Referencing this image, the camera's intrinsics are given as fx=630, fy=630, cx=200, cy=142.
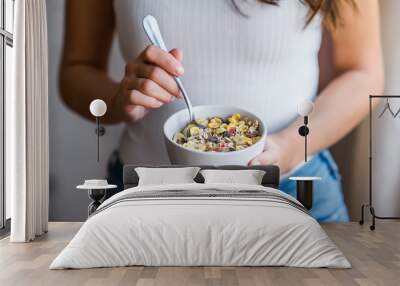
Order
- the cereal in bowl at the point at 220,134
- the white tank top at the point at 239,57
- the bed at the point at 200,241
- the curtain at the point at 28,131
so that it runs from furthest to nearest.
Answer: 1. the white tank top at the point at 239,57
2. the cereal in bowl at the point at 220,134
3. the curtain at the point at 28,131
4. the bed at the point at 200,241

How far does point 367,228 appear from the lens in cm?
744

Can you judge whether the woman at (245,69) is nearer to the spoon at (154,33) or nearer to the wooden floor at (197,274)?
the spoon at (154,33)

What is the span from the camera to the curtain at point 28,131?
6215 mm

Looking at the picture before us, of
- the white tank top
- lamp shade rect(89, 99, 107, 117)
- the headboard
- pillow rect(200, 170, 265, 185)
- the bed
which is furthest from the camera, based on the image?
the white tank top

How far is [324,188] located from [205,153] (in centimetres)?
160

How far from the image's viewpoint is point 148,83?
25.9 ft

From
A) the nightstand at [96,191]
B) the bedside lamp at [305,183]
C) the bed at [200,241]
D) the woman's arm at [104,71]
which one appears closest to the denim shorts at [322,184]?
the bedside lamp at [305,183]

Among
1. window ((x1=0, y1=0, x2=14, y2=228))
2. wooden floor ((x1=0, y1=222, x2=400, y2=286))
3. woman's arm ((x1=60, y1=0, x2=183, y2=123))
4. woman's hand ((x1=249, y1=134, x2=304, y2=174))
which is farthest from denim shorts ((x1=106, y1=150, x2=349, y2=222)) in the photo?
wooden floor ((x1=0, y1=222, x2=400, y2=286))

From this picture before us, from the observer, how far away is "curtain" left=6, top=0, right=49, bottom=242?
20.4 feet

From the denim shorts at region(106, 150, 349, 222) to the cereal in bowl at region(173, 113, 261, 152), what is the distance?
2.40ft

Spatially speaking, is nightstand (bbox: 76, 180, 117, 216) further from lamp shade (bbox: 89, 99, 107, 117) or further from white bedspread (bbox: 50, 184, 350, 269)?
white bedspread (bbox: 50, 184, 350, 269)

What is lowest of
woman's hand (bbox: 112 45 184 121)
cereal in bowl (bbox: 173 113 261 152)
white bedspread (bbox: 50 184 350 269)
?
white bedspread (bbox: 50 184 350 269)

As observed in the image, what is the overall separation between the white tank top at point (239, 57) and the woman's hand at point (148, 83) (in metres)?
0.10

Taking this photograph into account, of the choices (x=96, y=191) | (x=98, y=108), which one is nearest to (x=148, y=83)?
(x=98, y=108)
